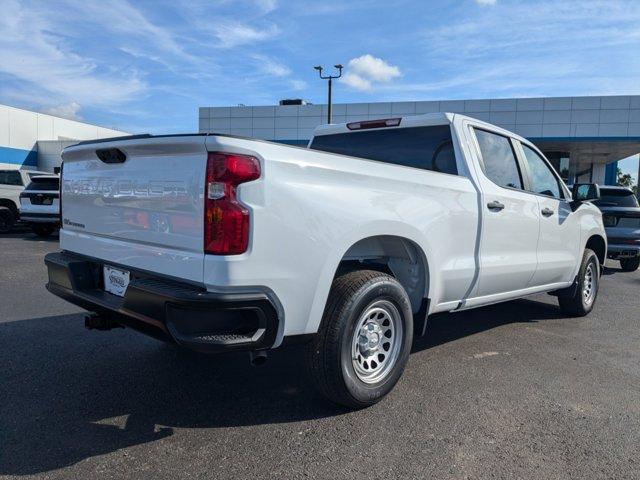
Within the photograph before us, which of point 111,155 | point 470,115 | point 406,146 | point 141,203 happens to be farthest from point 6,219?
point 470,115

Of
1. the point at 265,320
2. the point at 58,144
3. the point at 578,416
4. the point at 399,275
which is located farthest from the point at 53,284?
the point at 58,144

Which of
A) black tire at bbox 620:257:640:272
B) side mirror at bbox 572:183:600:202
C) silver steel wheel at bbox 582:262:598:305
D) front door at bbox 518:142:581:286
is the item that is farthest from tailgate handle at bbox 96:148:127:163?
black tire at bbox 620:257:640:272

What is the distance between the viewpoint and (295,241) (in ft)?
9.35

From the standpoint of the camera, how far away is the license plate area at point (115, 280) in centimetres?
319

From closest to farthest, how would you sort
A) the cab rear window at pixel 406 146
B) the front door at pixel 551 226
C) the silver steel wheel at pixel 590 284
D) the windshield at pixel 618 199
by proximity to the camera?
the cab rear window at pixel 406 146 < the front door at pixel 551 226 < the silver steel wheel at pixel 590 284 < the windshield at pixel 618 199

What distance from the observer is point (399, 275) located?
4078 mm

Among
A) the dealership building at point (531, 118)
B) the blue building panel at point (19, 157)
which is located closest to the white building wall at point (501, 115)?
the dealership building at point (531, 118)

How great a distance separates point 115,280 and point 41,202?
12.5 metres

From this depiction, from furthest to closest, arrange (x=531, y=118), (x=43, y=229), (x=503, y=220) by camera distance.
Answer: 1. (x=531, y=118)
2. (x=43, y=229)
3. (x=503, y=220)

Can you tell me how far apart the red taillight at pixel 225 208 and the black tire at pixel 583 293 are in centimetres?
504

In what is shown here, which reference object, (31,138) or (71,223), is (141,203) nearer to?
(71,223)

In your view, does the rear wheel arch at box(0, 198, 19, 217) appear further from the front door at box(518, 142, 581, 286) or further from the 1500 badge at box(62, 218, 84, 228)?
the front door at box(518, 142, 581, 286)

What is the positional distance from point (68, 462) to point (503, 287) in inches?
147

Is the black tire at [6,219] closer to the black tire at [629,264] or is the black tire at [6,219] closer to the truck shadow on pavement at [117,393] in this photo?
the truck shadow on pavement at [117,393]
